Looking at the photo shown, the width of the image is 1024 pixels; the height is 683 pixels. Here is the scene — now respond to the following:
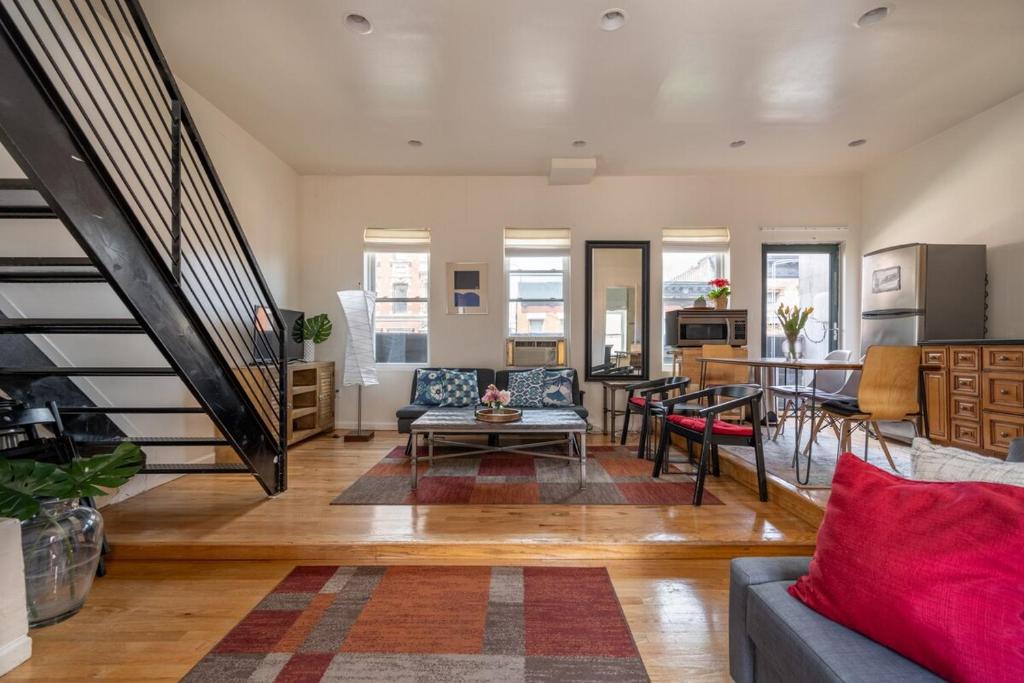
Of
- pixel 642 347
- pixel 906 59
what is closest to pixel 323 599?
pixel 642 347

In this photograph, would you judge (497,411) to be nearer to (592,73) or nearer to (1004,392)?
(592,73)

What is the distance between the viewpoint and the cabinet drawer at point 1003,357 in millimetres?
2928

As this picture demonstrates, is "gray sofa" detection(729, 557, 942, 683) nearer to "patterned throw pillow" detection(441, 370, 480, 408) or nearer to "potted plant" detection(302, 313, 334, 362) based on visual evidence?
"patterned throw pillow" detection(441, 370, 480, 408)

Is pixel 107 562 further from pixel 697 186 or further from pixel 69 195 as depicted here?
pixel 697 186

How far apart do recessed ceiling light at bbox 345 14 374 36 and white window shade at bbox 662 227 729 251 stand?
3.75 m

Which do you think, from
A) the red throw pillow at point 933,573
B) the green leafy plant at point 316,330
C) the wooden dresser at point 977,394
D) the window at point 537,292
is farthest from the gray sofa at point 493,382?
the red throw pillow at point 933,573

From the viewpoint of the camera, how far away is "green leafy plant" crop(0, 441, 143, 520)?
1553mm

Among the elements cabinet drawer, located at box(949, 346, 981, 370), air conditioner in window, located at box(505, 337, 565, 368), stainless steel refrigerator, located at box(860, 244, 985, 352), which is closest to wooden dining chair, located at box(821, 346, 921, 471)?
cabinet drawer, located at box(949, 346, 981, 370)

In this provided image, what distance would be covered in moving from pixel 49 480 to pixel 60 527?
278 millimetres

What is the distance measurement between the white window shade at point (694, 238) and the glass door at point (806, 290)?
0.59 metres

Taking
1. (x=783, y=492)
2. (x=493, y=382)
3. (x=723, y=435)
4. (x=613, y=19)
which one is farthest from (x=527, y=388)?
(x=613, y=19)

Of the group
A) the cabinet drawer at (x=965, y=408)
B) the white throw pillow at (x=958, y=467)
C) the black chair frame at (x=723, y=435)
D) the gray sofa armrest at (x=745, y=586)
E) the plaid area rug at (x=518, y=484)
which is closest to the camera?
the white throw pillow at (x=958, y=467)

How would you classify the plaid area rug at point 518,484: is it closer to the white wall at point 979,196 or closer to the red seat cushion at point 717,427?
the red seat cushion at point 717,427

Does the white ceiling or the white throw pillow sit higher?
the white ceiling
